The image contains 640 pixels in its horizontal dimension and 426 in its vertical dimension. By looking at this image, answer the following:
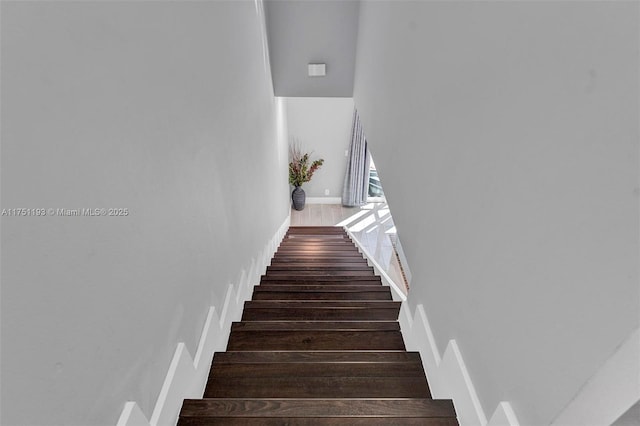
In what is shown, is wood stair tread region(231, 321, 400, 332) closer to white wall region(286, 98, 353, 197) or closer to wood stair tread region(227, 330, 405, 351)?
wood stair tread region(227, 330, 405, 351)

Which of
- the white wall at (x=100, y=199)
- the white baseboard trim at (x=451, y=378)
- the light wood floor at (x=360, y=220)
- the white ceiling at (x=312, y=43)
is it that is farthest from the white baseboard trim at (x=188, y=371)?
the light wood floor at (x=360, y=220)

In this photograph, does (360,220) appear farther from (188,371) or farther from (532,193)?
(532,193)

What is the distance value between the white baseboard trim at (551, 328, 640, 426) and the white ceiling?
3.70 meters

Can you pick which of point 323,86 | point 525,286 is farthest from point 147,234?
point 323,86

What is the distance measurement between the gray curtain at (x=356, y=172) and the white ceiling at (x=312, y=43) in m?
2.30

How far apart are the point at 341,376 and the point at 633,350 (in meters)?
1.06

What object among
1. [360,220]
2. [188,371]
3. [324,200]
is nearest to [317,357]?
[188,371]

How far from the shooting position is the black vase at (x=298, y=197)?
6863 mm

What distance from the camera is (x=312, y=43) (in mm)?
3656

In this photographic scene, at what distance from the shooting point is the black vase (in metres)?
6.86

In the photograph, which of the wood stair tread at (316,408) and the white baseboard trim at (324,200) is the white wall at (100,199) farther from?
the white baseboard trim at (324,200)

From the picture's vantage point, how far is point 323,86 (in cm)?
407

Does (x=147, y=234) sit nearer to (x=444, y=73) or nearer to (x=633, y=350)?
(x=633, y=350)

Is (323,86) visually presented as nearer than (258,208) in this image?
No
